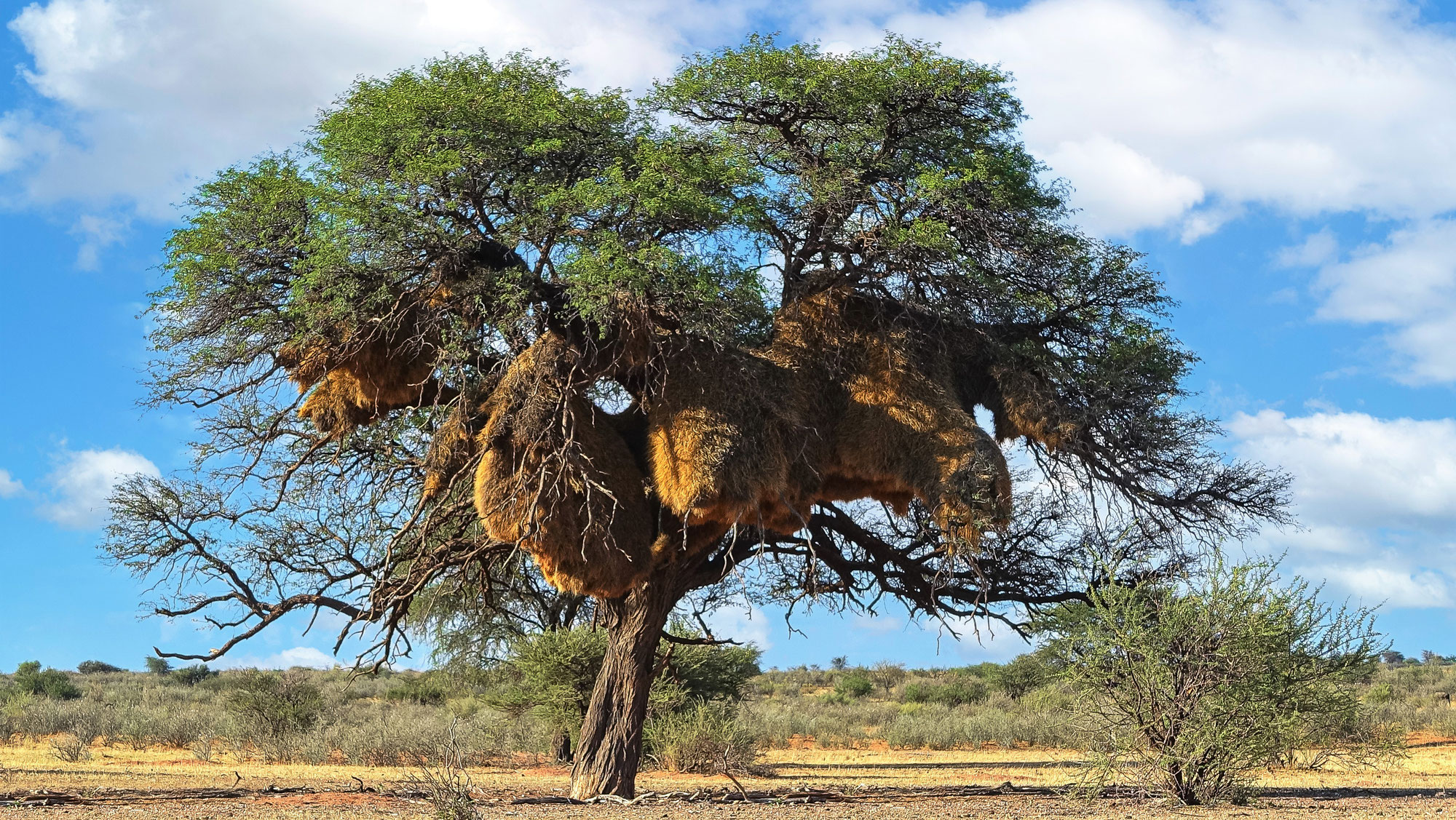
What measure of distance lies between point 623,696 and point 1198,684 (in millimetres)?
7518

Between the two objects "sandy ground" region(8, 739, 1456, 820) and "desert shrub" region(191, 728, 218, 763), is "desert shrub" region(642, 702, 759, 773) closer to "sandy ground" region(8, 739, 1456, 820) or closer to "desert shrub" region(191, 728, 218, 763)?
"sandy ground" region(8, 739, 1456, 820)

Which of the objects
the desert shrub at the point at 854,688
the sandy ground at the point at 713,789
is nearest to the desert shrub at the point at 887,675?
the desert shrub at the point at 854,688

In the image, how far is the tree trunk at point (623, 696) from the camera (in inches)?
692

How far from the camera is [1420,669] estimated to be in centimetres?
6247

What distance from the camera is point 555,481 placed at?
51.8 feet

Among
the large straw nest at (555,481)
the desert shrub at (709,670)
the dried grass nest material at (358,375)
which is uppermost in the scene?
the dried grass nest material at (358,375)

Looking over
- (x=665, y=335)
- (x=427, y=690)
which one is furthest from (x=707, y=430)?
(x=427, y=690)

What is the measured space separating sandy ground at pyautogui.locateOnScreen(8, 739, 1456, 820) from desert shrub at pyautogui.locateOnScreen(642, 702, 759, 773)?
26.7 inches

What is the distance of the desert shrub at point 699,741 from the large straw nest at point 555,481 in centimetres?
919

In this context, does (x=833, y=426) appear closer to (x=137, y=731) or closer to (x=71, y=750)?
(x=71, y=750)

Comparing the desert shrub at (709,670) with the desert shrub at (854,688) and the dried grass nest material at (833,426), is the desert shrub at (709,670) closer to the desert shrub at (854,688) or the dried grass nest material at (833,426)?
the dried grass nest material at (833,426)

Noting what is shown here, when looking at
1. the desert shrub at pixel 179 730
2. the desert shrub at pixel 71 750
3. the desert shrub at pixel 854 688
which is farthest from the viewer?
the desert shrub at pixel 854 688

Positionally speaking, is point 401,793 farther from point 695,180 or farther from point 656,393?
point 695,180

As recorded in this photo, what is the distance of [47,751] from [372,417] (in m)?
17.4
